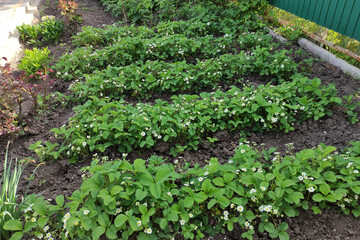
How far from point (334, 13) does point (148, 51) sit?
315cm

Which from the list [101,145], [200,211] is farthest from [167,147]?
[200,211]

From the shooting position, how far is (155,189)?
2.10 meters

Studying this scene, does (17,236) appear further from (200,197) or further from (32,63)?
(32,63)

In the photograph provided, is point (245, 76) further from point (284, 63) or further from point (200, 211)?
point (200, 211)

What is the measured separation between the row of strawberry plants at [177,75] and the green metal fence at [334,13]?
108 cm

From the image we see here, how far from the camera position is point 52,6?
7.51m

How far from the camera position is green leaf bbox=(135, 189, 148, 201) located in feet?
6.59

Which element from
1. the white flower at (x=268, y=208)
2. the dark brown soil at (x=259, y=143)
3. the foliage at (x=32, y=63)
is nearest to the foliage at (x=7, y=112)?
the dark brown soil at (x=259, y=143)

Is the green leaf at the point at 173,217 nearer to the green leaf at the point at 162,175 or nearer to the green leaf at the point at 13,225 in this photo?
the green leaf at the point at 162,175

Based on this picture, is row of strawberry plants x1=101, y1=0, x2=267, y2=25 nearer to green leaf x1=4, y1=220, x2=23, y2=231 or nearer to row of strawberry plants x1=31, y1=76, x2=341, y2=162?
row of strawberry plants x1=31, y1=76, x2=341, y2=162

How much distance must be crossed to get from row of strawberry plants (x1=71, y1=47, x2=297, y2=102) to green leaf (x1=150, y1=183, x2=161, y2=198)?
203 centimetres

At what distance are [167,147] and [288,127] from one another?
146 centimetres

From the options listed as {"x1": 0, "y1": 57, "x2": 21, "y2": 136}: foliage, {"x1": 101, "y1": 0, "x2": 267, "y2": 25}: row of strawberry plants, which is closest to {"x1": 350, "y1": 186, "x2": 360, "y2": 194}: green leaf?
{"x1": 0, "y1": 57, "x2": 21, "y2": 136}: foliage

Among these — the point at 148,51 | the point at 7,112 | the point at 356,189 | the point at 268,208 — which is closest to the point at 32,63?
the point at 7,112
